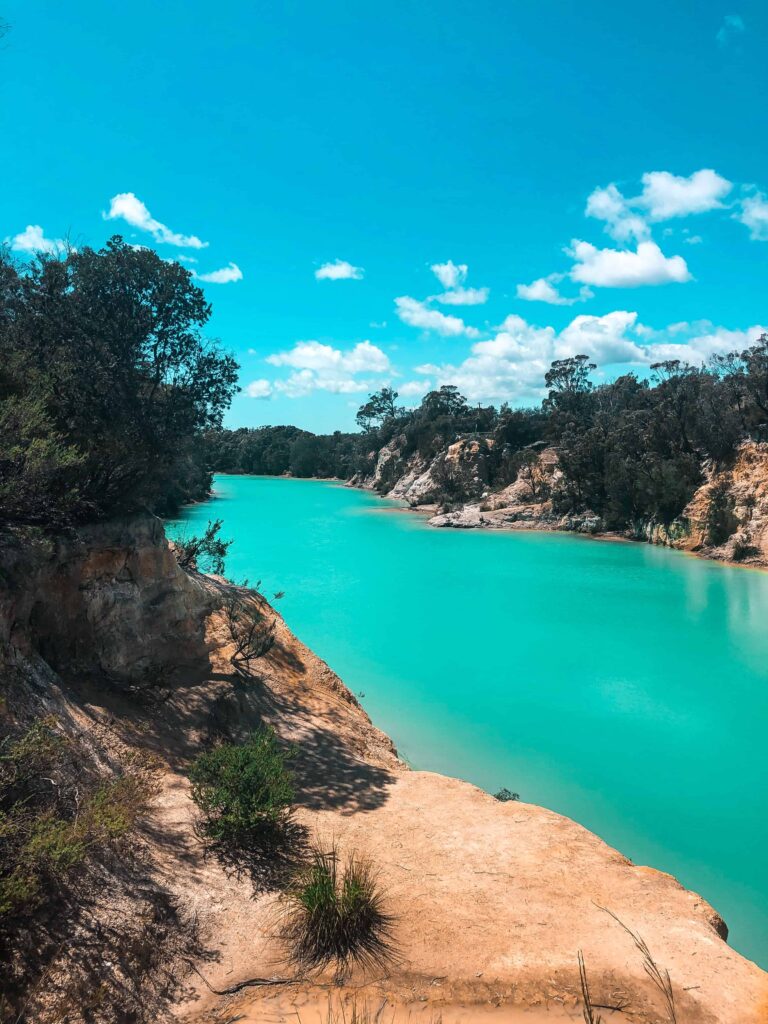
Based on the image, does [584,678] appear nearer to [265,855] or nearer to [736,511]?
[265,855]

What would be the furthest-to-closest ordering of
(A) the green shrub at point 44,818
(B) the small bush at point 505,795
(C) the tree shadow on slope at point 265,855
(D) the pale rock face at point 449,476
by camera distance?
1. (D) the pale rock face at point 449,476
2. (B) the small bush at point 505,795
3. (C) the tree shadow on slope at point 265,855
4. (A) the green shrub at point 44,818

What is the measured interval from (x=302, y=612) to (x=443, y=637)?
212 inches

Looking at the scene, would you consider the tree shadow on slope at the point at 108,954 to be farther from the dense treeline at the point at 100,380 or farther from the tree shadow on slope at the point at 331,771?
the dense treeline at the point at 100,380

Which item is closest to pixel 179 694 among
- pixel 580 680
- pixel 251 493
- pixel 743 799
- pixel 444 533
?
pixel 743 799

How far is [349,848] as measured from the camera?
5.99 metres

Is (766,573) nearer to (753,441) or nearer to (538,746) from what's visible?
(753,441)

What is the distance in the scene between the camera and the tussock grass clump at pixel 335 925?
14.2 ft

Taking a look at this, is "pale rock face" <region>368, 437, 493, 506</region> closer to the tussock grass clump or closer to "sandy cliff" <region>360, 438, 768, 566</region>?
"sandy cliff" <region>360, 438, 768, 566</region>

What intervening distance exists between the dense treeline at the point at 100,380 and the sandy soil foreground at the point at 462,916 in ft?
9.78

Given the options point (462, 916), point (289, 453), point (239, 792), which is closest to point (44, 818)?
point (239, 792)

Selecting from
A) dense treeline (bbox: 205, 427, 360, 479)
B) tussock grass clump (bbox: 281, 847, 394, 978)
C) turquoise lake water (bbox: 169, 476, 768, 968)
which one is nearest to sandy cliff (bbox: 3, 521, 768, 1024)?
tussock grass clump (bbox: 281, 847, 394, 978)

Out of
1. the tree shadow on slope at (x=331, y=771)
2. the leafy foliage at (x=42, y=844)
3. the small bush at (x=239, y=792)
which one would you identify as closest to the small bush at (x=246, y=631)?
the tree shadow on slope at (x=331, y=771)

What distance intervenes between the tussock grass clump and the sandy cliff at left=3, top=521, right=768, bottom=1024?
13 centimetres

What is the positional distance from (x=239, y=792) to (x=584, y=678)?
12034mm
